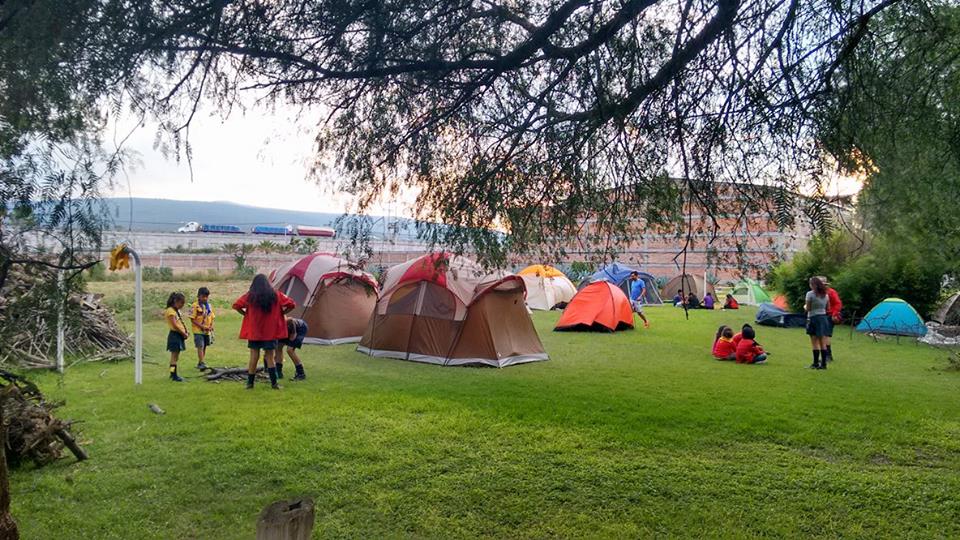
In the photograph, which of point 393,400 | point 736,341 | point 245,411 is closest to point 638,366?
point 736,341

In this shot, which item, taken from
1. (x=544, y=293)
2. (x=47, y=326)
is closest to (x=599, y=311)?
(x=544, y=293)

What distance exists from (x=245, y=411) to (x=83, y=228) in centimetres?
456

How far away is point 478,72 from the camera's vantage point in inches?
170

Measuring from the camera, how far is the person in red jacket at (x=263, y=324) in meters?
8.67

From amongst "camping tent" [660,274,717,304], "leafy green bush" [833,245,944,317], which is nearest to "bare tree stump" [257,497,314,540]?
"leafy green bush" [833,245,944,317]

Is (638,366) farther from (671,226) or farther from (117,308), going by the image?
(117,308)

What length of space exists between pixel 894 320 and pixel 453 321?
37.2 feet

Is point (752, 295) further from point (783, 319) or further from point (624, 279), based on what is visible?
point (783, 319)

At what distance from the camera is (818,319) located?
11133mm

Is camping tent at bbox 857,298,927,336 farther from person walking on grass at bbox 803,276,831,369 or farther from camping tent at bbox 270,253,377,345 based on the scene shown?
camping tent at bbox 270,253,377,345

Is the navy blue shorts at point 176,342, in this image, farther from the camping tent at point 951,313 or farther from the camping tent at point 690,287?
the camping tent at point 690,287

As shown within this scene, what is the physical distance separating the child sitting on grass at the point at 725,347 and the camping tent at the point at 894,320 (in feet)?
19.8

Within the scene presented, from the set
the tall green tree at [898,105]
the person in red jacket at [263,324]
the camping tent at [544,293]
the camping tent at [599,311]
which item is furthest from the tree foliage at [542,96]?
the camping tent at [544,293]

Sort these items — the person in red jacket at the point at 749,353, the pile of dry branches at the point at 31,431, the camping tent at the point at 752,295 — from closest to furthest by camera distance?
the pile of dry branches at the point at 31,431 → the person in red jacket at the point at 749,353 → the camping tent at the point at 752,295
